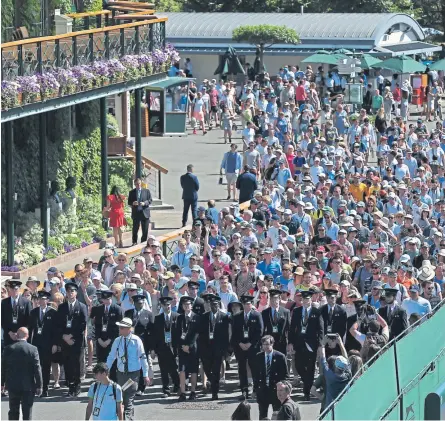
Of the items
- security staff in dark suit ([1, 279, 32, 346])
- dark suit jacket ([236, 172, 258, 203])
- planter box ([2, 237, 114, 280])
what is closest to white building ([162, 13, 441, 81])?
dark suit jacket ([236, 172, 258, 203])

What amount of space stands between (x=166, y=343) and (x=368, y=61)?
3157 cm

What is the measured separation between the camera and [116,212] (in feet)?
92.0

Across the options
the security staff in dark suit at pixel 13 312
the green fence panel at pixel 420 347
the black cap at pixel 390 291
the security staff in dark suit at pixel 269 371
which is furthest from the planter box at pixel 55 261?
the green fence panel at pixel 420 347

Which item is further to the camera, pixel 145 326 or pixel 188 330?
pixel 145 326

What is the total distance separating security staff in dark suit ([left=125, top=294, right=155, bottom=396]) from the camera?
19.0 meters

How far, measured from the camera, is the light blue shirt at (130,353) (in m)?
17.7

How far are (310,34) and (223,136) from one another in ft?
49.3

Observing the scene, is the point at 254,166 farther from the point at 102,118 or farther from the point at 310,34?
the point at 310,34

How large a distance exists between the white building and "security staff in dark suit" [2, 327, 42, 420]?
124ft

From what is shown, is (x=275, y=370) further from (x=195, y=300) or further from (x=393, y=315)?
(x=195, y=300)

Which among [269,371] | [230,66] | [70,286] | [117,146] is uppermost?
[70,286]

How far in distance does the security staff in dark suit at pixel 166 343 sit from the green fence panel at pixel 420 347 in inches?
128

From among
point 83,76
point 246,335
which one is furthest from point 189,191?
point 246,335

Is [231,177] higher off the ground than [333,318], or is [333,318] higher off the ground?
[333,318]
